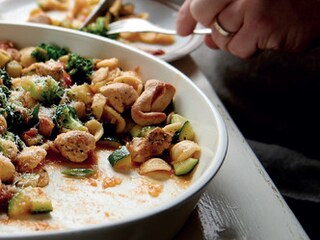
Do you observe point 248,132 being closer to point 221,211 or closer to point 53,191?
point 221,211

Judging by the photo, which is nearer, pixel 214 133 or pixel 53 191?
pixel 53 191

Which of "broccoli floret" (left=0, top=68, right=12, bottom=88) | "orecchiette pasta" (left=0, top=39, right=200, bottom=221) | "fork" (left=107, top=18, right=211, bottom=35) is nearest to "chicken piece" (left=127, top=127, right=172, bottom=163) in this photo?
"orecchiette pasta" (left=0, top=39, right=200, bottom=221)

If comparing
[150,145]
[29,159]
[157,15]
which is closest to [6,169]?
[29,159]

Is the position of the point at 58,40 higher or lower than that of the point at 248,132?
higher

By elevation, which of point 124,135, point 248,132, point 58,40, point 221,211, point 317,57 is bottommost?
point 248,132

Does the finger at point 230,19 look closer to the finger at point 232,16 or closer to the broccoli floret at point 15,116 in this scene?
the finger at point 232,16

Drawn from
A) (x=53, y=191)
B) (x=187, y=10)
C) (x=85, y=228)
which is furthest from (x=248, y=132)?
(x=85, y=228)
